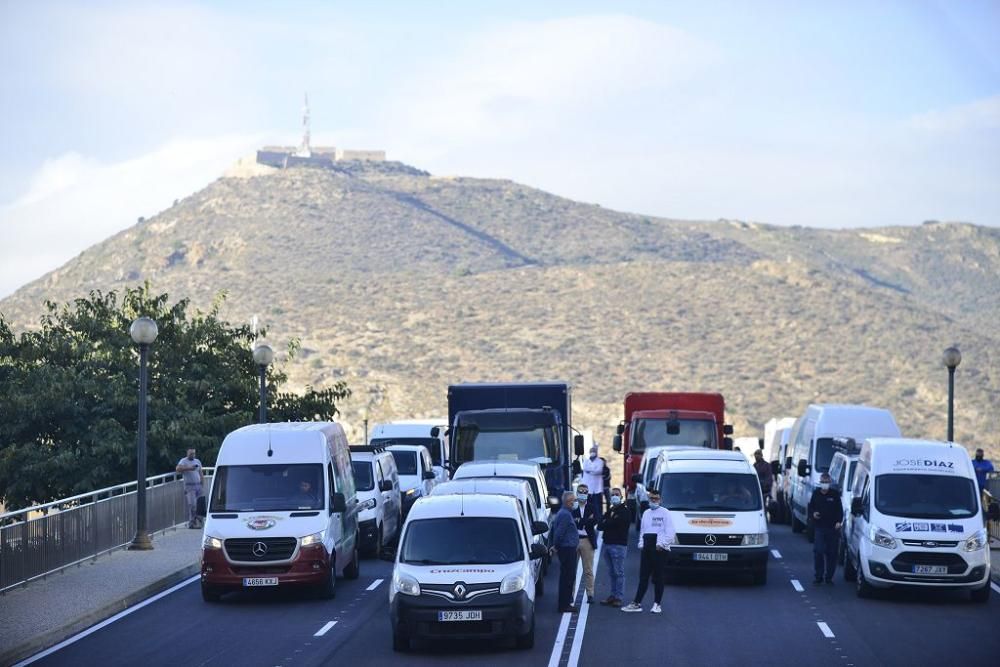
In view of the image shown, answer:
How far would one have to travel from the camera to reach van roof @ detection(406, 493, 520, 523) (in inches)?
741

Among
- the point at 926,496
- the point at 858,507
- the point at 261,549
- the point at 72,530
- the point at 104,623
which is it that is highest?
the point at 926,496

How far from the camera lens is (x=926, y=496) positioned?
2295 cm

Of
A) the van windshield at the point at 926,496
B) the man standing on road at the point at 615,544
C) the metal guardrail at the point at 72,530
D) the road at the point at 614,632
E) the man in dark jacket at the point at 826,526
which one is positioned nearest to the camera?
the road at the point at 614,632

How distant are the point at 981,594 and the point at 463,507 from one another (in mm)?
8701

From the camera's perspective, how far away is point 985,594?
22.5 meters

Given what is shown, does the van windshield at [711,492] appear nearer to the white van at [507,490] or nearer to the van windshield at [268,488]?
the white van at [507,490]

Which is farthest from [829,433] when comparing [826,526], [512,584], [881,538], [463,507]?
[512,584]

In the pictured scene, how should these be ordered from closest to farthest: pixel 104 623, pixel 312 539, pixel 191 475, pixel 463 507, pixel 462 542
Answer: pixel 462 542, pixel 463 507, pixel 104 623, pixel 312 539, pixel 191 475

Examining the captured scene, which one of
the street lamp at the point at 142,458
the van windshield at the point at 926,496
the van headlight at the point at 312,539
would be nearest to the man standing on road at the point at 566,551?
the van headlight at the point at 312,539

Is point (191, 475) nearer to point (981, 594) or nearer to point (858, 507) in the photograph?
point (858, 507)

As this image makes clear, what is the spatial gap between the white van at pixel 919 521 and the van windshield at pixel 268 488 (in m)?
8.44

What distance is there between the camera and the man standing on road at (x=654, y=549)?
21609 mm

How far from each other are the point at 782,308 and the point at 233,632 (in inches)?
3553

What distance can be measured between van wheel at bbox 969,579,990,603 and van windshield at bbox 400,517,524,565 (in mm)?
8047
